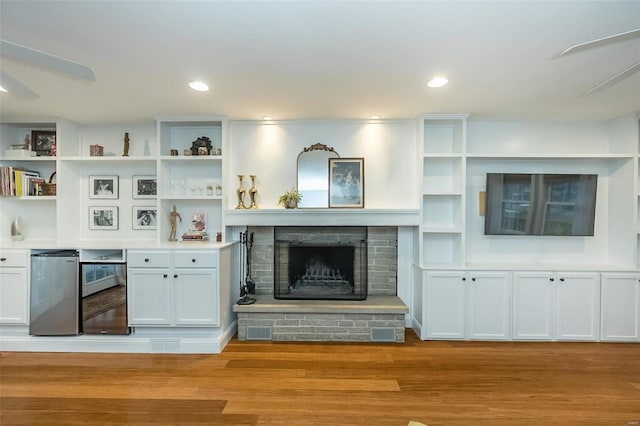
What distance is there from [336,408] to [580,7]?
2.84 m

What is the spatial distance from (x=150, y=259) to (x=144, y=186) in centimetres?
115

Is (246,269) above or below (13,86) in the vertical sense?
below

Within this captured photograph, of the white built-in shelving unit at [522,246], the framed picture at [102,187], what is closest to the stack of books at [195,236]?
the framed picture at [102,187]

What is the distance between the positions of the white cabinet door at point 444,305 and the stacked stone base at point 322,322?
0.32 metres

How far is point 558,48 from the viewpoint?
195cm

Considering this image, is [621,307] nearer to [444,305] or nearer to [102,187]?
[444,305]

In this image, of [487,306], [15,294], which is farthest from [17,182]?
[487,306]

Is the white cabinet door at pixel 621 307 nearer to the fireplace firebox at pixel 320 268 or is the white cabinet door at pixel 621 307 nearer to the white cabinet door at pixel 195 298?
the fireplace firebox at pixel 320 268

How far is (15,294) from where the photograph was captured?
10.3ft

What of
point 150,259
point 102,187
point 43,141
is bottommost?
point 150,259

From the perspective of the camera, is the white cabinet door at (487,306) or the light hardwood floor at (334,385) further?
Result: the white cabinet door at (487,306)

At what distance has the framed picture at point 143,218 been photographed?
12.5ft

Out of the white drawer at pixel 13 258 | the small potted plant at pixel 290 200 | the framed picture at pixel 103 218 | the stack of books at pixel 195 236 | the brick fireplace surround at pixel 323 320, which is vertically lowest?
the brick fireplace surround at pixel 323 320

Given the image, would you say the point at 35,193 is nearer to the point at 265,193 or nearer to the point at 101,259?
the point at 101,259
